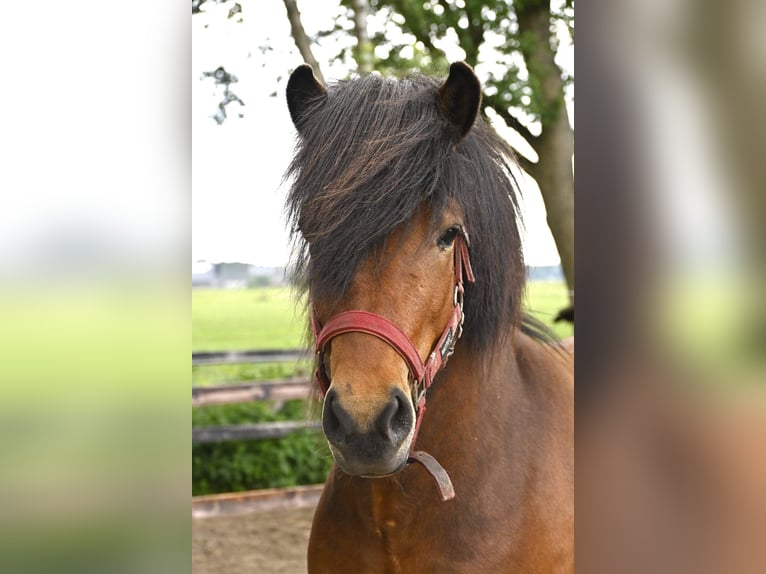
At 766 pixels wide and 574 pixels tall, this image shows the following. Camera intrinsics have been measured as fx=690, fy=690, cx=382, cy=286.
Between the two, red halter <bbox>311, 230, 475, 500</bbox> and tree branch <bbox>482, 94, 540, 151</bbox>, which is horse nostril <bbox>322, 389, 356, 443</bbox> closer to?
red halter <bbox>311, 230, 475, 500</bbox>

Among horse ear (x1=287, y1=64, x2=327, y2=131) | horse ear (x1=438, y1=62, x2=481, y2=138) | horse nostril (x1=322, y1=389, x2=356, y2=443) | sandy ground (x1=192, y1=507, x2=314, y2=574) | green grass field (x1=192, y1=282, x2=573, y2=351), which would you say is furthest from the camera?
green grass field (x1=192, y1=282, x2=573, y2=351)

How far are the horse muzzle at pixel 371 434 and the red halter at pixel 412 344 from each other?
3.6 inches

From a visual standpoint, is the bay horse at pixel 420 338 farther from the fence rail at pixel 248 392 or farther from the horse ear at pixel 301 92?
the fence rail at pixel 248 392

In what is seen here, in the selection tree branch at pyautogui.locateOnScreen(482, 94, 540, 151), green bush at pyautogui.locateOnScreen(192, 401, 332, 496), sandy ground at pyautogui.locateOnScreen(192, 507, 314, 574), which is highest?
tree branch at pyautogui.locateOnScreen(482, 94, 540, 151)

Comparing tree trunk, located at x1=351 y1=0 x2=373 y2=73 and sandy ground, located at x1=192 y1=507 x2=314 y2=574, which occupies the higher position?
tree trunk, located at x1=351 y1=0 x2=373 y2=73

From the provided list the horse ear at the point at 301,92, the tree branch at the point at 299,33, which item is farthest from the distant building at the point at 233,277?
the horse ear at the point at 301,92

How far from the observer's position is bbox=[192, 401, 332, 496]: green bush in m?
6.09

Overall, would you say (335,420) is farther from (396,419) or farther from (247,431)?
(247,431)

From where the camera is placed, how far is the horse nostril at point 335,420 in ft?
4.86

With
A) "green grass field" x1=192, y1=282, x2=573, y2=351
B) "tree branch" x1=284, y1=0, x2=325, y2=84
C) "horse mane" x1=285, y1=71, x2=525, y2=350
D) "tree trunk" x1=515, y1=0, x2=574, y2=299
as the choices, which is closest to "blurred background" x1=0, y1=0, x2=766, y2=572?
"horse mane" x1=285, y1=71, x2=525, y2=350

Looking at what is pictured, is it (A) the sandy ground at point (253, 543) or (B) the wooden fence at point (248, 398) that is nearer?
(A) the sandy ground at point (253, 543)

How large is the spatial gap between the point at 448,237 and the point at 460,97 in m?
0.41
